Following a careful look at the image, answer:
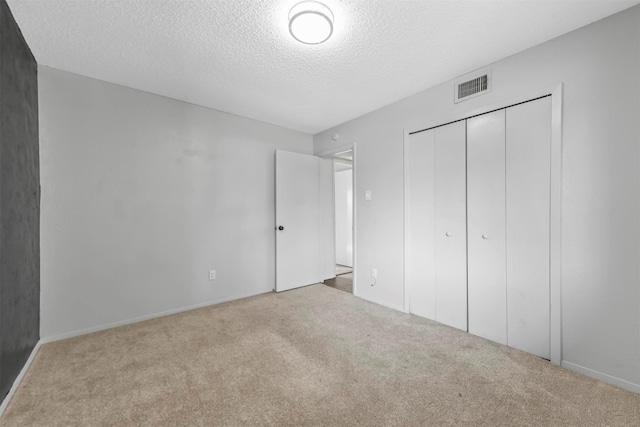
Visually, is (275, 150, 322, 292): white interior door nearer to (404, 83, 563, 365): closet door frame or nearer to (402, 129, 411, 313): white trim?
(402, 129, 411, 313): white trim

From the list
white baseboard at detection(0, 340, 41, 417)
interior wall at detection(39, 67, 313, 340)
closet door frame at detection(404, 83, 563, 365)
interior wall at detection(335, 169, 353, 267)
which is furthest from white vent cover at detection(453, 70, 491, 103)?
white baseboard at detection(0, 340, 41, 417)

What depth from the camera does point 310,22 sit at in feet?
5.64

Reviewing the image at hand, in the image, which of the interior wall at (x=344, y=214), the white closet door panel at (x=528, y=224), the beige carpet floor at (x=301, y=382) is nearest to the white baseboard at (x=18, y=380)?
the beige carpet floor at (x=301, y=382)

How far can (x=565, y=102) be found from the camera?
1.95 m

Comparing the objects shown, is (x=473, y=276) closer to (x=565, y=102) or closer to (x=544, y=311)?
(x=544, y=311)

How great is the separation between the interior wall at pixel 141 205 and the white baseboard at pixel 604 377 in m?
3.18

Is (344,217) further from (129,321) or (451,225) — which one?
(129,321)

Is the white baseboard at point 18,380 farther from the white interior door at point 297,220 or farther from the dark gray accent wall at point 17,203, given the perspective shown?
the white interior door at point 297,220

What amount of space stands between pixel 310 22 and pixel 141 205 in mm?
2437

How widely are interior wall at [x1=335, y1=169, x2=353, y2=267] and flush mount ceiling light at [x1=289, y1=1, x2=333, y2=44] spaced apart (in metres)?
4.09

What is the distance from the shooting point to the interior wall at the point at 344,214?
19.3ft

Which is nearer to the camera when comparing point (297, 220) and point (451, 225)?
point (451, 225)

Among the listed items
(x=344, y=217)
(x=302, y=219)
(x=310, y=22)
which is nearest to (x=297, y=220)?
(x=302, y=219)

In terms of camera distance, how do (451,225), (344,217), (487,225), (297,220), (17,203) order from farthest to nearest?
(344,217) → (297,220) → (451,225) → (487,225) → (17,203)
